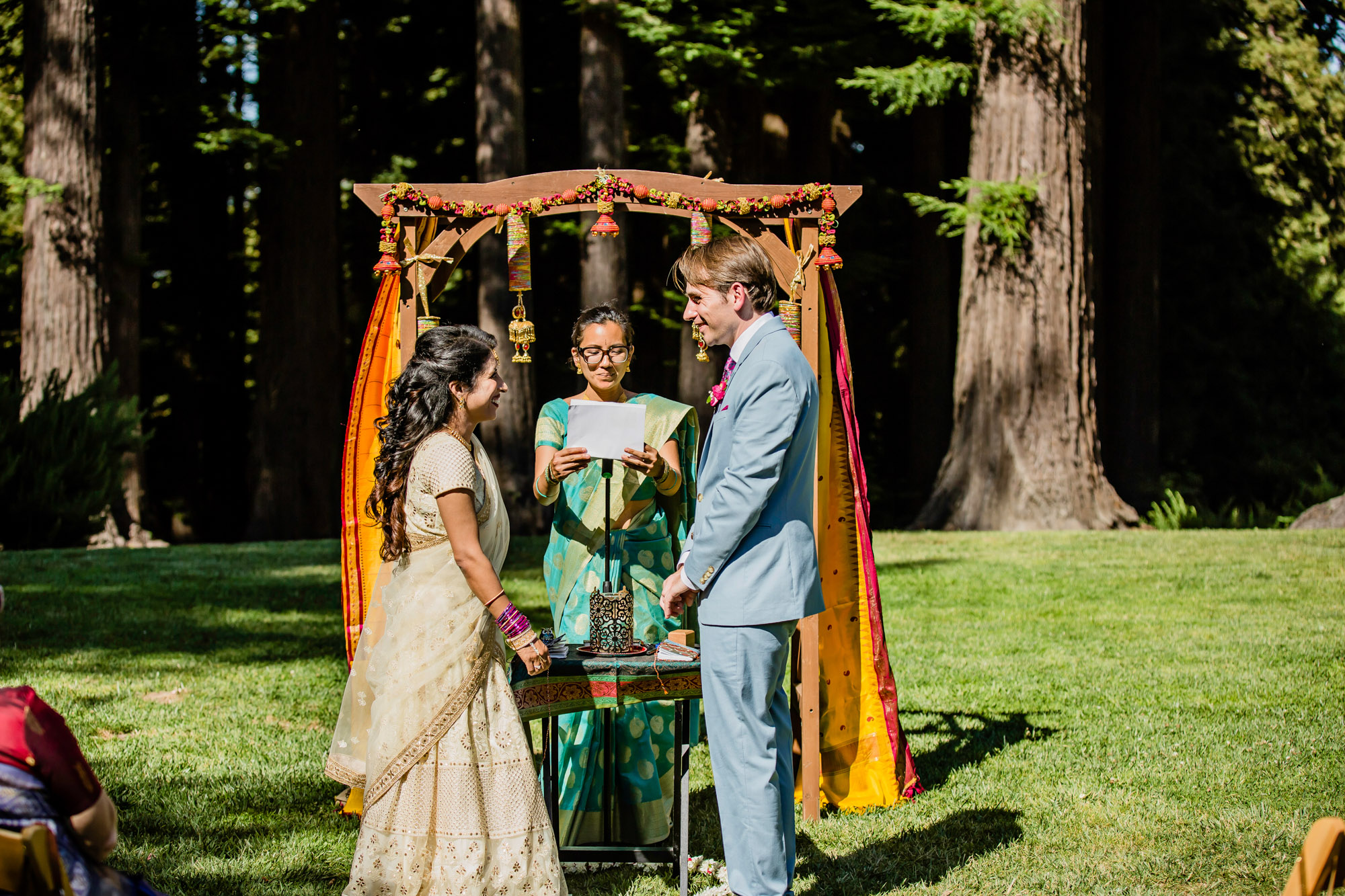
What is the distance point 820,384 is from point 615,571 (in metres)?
1.12

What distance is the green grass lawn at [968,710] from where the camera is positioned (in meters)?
4.19

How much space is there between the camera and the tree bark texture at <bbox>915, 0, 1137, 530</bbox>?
39.0ft

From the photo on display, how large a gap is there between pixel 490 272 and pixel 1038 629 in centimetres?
823

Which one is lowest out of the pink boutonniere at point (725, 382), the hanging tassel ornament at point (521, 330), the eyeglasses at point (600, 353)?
the pink boutonniere at point (725, 382)

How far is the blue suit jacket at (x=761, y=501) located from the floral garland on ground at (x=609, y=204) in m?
1.39

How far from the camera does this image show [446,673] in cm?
340

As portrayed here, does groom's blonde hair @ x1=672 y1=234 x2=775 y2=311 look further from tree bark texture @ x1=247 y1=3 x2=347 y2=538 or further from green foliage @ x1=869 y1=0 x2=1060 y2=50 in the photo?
tree bark texture @ x1=247 y1=3 x2=347 y2=538

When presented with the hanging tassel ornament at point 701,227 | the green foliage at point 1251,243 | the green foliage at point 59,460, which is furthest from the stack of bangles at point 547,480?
the green foliage at point 1251,243

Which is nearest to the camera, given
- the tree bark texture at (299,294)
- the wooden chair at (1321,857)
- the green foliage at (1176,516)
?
the wooden chair at (1321,857)

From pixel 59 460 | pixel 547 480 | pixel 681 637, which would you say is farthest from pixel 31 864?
pixel 59 460

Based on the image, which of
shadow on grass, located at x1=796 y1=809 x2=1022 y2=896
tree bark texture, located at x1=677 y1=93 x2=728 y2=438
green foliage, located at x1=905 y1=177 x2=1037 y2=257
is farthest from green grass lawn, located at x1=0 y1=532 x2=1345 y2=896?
tree bark texture, located at x1=677 y1=93 x2=728 y2=438

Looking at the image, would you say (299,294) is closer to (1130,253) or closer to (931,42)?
(931,42)

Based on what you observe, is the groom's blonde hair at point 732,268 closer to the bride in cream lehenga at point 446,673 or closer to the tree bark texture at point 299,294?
the bride in cream lehenga at point 446,673

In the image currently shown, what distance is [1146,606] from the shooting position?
855 centimetres
